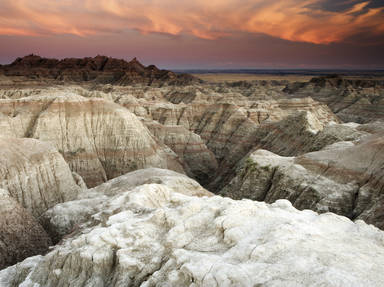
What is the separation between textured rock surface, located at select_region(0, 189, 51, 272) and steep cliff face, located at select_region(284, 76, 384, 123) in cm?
9017

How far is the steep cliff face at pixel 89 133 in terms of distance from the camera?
4128 centimetres

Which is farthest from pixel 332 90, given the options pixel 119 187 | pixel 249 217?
pixel 249 217

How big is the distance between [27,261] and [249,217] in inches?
368

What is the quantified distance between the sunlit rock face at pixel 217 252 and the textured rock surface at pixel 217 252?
0.02 meters

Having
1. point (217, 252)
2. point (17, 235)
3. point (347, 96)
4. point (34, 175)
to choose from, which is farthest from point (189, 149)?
point (347, 96)

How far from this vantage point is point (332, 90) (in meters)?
121

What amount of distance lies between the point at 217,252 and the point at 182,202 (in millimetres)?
4405

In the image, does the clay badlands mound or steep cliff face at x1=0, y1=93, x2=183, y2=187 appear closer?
the clay badlands mound

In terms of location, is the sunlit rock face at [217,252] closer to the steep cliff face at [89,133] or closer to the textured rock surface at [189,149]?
the steep cliff face at [89,133]

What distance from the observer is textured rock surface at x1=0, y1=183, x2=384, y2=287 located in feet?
22.8

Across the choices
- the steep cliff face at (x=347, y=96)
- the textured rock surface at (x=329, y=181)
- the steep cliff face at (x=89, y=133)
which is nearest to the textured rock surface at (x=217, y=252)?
the textured rock surface at (x=329, y=181)

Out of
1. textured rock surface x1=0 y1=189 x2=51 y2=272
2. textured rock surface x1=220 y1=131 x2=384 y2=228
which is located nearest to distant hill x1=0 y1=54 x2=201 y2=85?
textured rock surface x1=220 y1=131 x2=384 y2=228

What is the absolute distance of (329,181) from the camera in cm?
2209

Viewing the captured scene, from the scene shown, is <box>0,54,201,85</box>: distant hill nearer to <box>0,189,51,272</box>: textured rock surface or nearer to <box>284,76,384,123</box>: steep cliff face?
<box>284,76,384,123</box>: steep cliff face
